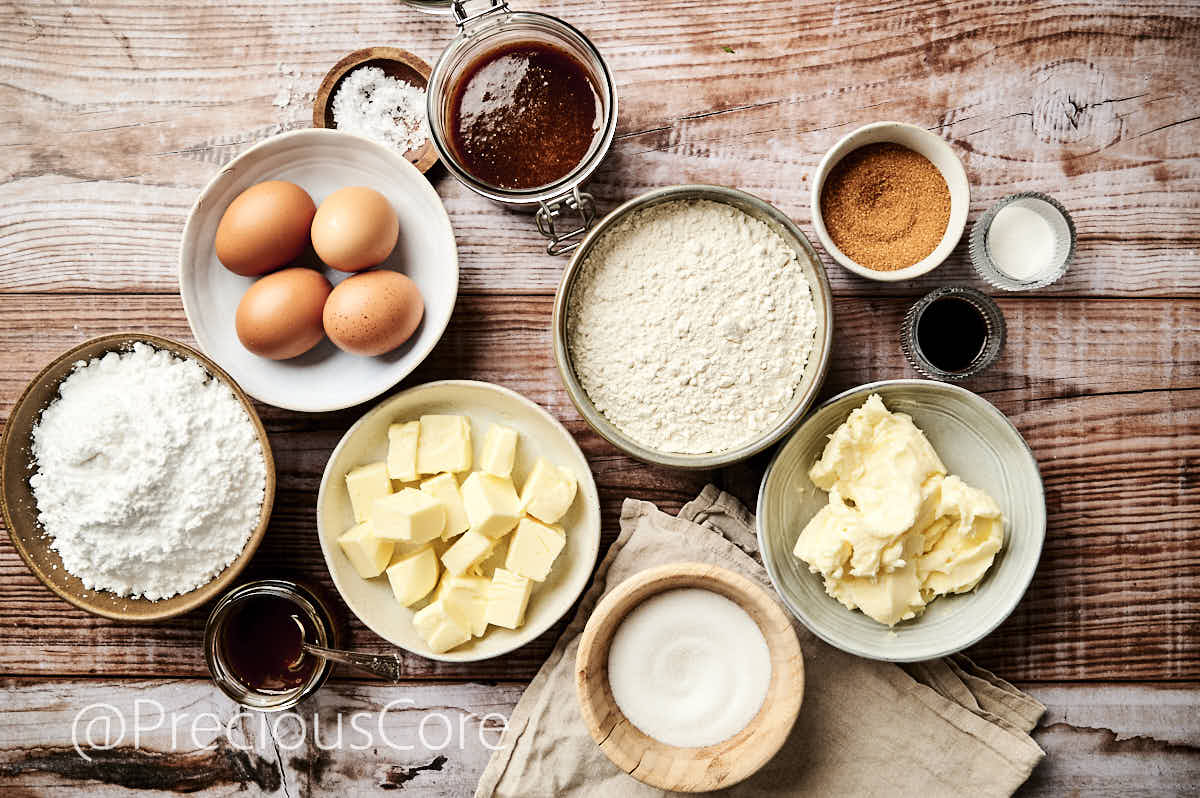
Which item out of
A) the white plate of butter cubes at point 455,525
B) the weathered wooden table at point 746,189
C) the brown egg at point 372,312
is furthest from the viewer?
the weathered wooden table at point 746,189

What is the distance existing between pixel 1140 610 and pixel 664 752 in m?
0.96

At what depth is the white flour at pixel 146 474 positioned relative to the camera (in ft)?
3.95

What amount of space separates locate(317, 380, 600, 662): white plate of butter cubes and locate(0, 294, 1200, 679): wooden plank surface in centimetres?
9

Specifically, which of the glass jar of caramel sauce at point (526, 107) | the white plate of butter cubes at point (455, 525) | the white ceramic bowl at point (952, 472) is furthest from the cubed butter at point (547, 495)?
the glass jar of caramel sauce at point (526, 107)

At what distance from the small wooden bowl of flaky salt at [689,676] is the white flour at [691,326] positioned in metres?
0.26

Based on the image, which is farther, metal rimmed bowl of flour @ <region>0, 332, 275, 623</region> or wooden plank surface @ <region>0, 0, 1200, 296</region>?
wooden plank surface @ <region>0, 0, 1200, 296</region>

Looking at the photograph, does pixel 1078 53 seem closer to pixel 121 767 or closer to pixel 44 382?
pixel 44 382

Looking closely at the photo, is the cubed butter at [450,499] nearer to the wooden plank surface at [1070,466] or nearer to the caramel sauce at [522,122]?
the wooden plank surface at [1070,466]

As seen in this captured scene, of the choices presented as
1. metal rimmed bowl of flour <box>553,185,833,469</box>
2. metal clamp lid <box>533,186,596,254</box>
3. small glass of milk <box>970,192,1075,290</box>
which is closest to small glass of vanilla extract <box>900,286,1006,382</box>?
small glass of milk <box>970,192,1075,290</box>

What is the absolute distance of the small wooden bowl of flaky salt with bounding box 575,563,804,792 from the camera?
121 centimetres

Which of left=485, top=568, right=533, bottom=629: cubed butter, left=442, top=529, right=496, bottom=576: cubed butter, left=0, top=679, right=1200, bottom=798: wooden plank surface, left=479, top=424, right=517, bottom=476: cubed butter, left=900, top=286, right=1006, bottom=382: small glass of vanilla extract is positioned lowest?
left=0, top=679, right=1200, bottom=798: wooden plank surface

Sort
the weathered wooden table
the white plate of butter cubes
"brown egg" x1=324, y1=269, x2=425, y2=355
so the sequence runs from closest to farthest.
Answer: "brown egg" x1=324, y1=269, x2=425, y2=355 < the white plate of butter cubes < the weathered wooden table

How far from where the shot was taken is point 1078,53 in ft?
4.59

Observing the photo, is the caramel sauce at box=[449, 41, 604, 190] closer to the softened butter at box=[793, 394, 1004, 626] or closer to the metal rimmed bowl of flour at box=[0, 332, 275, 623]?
the metal rimmed bowl of flour at box=[0, 332, 275, 623]
